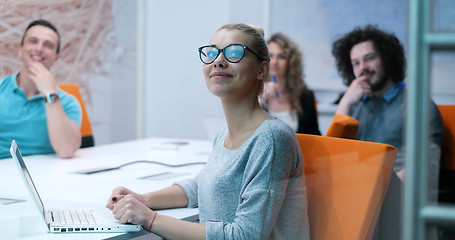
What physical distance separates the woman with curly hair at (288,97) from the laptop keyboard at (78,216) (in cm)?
51

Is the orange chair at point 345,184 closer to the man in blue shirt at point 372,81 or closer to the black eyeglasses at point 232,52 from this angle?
the man in blue shirt at point 372,81

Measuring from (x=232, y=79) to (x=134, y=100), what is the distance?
311 centimetres

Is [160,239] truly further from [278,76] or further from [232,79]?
[278,76]

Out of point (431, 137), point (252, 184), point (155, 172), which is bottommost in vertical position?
point (155, 172)

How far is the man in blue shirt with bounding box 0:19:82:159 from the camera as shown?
2.09 meters

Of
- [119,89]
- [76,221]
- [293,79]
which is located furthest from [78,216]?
[119,89]

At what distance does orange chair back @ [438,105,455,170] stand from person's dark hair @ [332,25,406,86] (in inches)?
8.9

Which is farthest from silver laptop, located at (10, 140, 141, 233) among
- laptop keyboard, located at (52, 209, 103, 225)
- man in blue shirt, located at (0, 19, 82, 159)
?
man in blue shirt, located at (0, 19, 82, 159)

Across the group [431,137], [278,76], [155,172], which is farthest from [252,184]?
[155,172]

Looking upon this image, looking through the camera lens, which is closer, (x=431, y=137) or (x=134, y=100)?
(x=431, y=137)

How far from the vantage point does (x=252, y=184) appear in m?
1.14

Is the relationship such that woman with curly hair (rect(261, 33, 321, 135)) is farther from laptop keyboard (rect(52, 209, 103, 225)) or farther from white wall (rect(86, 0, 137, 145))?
white wall (rect(86, 0, 137, 145))

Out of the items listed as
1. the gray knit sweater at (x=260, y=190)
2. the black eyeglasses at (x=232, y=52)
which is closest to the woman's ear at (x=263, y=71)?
the black eyeglasses at (x=232, y=52)

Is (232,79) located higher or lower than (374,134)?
higher
